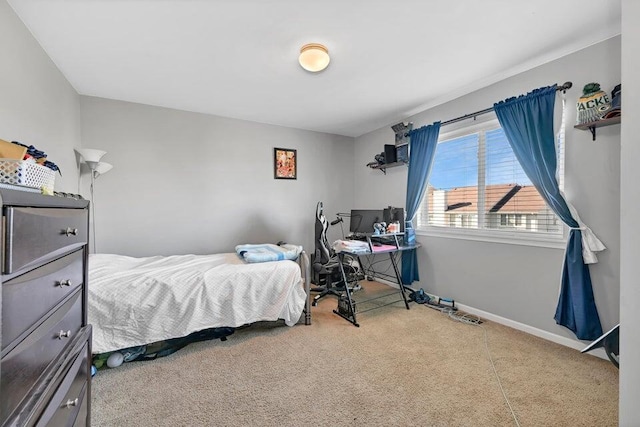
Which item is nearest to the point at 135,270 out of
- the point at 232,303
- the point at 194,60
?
the point at 232,303

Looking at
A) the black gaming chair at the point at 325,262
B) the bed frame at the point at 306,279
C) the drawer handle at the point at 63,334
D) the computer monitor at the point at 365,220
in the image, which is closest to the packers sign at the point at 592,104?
the computer monitor at the point at 365,220

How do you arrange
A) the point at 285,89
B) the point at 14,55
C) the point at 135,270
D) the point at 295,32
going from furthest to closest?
the point at 285,89, the point at 135,270, the point at 295,32, the point at 14,55

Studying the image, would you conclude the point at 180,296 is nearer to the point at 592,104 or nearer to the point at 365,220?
the point at 365,220

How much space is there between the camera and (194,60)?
222cm

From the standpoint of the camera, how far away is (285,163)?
399 centimetres

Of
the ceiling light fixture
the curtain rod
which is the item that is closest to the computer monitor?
the curtain rod

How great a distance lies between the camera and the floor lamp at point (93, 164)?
259 centimetres

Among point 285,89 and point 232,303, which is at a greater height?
point 285,89

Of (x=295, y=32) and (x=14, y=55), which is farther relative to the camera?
(x=295, y=32)

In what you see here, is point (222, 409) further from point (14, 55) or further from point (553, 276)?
point (553, 276)

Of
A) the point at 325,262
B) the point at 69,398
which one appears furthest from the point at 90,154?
the point at 325,262

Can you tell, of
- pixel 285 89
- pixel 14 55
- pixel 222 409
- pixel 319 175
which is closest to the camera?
pixel 222 409

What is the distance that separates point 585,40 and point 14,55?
3.95 metres

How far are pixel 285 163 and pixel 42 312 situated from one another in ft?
11.2
